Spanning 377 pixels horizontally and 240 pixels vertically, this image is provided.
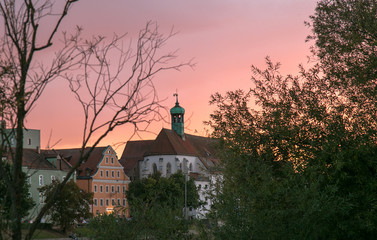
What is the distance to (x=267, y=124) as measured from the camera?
81.3 ft

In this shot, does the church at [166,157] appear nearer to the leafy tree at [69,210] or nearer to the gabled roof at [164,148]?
the gabled roof at [164,148]

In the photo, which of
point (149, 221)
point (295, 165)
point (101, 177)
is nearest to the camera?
point (149, 221)

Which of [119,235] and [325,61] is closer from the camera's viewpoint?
[119,235]

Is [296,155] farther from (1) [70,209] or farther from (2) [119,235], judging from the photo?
(1) [70,209]

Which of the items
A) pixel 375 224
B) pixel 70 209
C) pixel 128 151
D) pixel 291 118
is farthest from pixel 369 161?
pixel 128 151

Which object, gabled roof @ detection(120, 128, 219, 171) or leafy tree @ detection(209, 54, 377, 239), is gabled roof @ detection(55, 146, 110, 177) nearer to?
gabled roof @ detection(120, 128, 219, 171)

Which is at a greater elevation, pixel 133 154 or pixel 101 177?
pixel 133 154

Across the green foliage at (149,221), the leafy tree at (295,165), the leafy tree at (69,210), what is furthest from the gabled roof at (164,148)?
the green foliage at (149,221)

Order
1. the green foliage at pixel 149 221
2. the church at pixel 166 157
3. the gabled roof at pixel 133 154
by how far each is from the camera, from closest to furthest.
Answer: the green foliage at pixel 149 221
the church at pixel 166 157
the gabled roof at pixel 133 154

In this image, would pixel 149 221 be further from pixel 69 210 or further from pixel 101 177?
pixel 101 177

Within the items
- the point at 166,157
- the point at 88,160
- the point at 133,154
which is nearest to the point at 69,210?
the point at 88,160

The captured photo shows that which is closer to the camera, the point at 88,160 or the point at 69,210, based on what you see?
the point at 69,210

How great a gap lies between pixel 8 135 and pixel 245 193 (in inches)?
438

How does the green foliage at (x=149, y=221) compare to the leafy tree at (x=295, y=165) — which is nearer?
the green foliage at (x=149, y=221)
